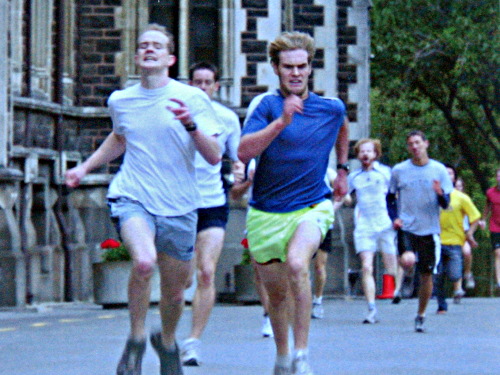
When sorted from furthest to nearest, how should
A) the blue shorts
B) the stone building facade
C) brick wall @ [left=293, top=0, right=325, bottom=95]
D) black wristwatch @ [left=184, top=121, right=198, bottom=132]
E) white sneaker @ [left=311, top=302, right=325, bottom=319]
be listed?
1. brick wall @ [left=293, top=0, right=325, bottom=95]
2. the stone building facade
3. the blue shorts
4. white sneaker @ [left=311, top=302, right=325, bottom=319]
5. black wristwatch @ [left=184, top=121, right=198, bottom=132]

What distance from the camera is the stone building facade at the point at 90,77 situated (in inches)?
715

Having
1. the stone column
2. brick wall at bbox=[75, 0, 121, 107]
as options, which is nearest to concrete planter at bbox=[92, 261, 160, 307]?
the stone column

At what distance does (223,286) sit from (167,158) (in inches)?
475

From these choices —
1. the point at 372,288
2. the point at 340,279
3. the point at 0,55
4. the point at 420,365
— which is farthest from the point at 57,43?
the point at 420,365

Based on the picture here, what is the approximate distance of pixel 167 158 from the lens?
7805 millimetres

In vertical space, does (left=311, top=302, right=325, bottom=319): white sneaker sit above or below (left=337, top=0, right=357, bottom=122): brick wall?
below

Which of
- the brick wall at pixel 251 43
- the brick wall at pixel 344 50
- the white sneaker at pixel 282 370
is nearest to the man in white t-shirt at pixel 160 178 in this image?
the white sneaker at pixel 282 370

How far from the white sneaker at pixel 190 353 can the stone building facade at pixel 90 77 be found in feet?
25.6

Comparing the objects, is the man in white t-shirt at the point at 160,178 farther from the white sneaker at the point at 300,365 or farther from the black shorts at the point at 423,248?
the black shorts at the point at 423,248

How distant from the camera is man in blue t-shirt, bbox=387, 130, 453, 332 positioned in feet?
42.9

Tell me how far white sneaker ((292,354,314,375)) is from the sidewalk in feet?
2.96

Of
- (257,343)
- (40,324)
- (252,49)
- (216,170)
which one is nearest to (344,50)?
(252,49)

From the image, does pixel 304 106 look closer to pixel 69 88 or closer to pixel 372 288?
pixel 372 288

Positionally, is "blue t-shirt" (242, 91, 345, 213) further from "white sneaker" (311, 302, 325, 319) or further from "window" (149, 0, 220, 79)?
"window" (149, 0, 220, 79)
